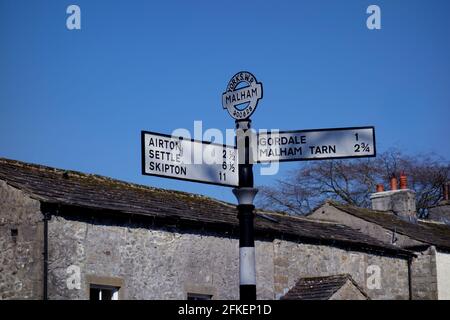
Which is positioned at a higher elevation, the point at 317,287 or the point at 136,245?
the point at 136,245

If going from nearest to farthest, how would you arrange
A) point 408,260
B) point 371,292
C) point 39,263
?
point 39,263
point 371,292
point 408,260

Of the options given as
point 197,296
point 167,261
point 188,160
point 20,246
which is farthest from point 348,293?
point 188,160

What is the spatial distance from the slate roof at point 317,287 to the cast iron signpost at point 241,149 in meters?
10.5

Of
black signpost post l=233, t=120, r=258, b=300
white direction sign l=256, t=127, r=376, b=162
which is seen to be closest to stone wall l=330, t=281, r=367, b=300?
white direction sign l=256, t=127, r=376, b=162

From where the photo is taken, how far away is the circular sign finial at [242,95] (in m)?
8.22

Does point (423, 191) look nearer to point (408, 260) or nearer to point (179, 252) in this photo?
point (408, 260)

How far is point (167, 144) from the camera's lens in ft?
27.4

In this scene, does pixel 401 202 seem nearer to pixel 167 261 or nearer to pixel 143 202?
pixel 143 202

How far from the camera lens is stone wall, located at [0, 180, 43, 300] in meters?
15.3

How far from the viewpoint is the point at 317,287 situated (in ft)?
63.9

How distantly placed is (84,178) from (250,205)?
11.4 m

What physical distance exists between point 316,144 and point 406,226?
20520 millimetres
